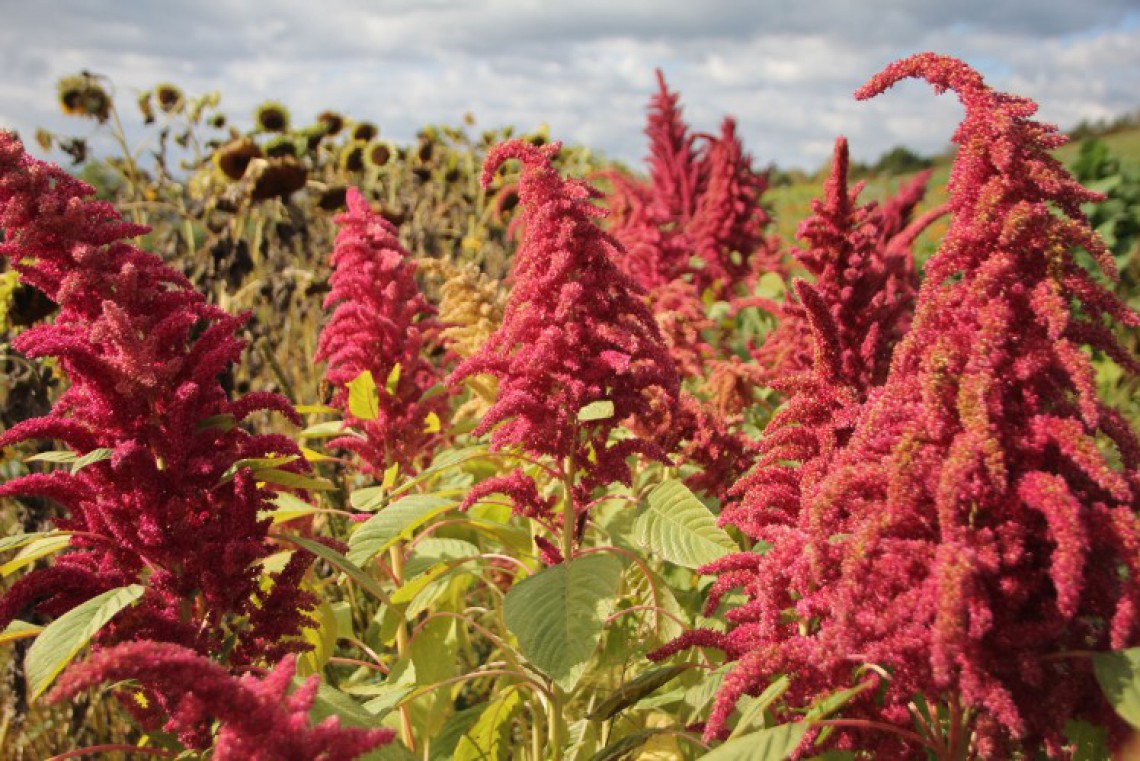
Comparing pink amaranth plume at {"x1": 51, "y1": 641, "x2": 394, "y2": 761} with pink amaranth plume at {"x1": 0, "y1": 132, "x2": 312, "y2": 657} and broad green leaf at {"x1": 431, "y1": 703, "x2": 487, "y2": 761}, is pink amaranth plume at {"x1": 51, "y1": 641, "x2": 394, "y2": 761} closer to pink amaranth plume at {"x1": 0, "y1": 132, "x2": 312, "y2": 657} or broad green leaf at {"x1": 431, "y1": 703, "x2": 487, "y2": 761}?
pink amaranth plume at {"x1": 0, "y1": 132, "x2": 312, "y2": 657}

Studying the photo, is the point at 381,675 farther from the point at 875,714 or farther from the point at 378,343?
the point at 875,714

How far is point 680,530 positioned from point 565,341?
1.41 feet

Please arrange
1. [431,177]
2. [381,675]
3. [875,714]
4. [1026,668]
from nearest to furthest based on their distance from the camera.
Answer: [1026,668] → [875,714] → [381,675] → [431,177]

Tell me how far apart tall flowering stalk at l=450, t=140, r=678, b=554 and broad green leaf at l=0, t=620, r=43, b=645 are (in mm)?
857

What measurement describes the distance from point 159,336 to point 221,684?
2.75ft

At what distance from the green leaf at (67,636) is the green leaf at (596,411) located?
0.82 metres

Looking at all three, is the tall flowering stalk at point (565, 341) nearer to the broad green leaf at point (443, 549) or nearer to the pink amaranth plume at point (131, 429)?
the broad green leaf at point (443, 549)

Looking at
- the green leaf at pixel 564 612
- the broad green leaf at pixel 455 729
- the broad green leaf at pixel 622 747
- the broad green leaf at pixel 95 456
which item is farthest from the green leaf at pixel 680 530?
the broad green leaf at pixel 95 456

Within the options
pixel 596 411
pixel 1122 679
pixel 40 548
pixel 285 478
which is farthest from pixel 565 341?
pixel 1122 679

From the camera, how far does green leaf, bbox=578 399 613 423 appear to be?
1821 mm

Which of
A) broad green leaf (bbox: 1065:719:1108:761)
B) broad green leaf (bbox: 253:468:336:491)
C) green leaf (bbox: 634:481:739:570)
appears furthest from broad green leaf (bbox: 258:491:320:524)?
broad green leaf (bbox: 1065:719:1108:761)

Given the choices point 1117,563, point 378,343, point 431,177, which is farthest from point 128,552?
point 431,177

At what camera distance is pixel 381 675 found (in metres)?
3.36

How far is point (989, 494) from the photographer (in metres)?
1.20
